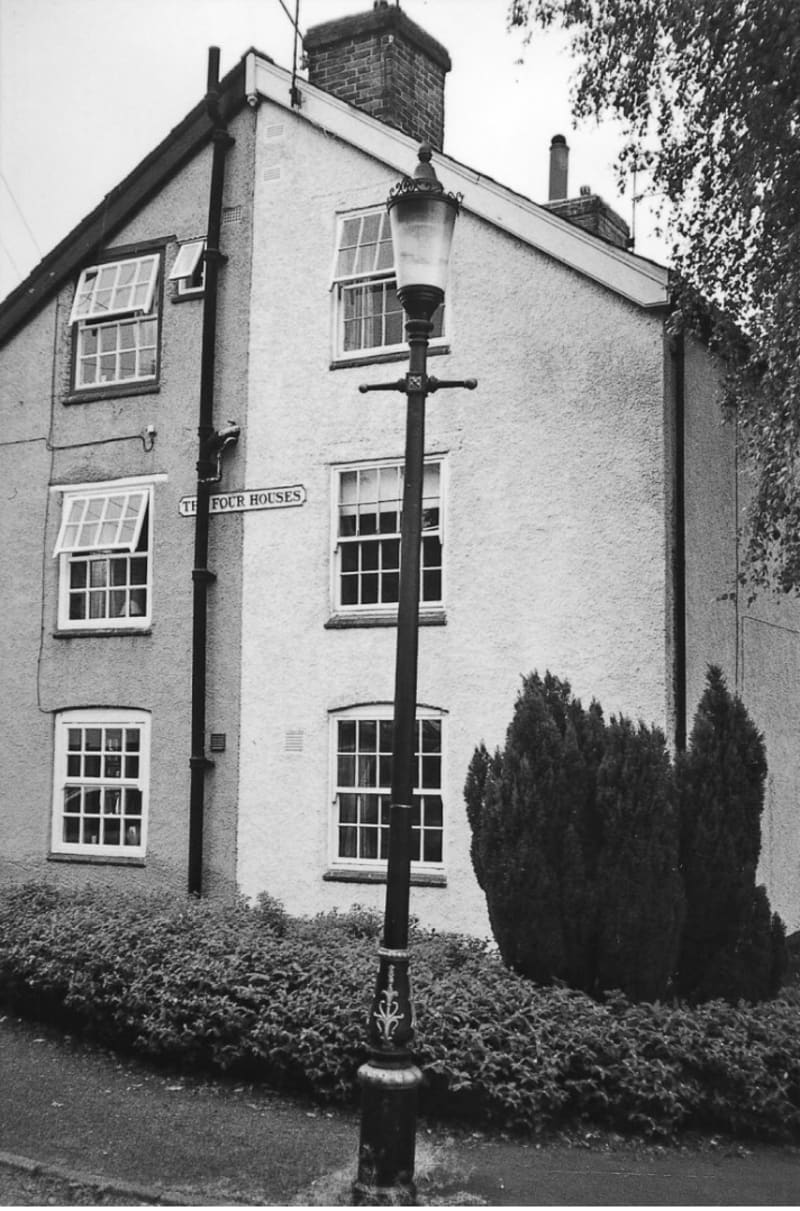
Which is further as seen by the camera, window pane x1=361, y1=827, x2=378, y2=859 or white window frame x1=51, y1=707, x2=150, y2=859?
white window frame x1=51, y1=707, x2=150, y2=859

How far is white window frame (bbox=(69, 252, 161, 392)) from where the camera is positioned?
51.9 feet

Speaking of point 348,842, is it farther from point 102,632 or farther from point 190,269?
point 190,269

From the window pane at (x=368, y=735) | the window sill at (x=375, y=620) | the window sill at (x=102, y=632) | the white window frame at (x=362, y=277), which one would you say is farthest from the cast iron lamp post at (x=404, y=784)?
the window sill at (x=102, y=632)

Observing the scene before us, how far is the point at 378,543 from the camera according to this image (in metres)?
14.2

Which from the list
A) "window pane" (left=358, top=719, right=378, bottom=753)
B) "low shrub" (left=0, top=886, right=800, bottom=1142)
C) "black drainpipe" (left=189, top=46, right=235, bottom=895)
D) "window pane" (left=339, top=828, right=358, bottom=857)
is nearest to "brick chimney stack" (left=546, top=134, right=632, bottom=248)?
"black drainpipe" (left=189, top=46, right=235, bottom=895)

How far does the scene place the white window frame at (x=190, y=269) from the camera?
50.6 ft

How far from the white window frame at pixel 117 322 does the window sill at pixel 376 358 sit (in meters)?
2.58

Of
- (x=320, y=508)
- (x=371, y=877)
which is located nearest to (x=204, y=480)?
(x=320, y=508)

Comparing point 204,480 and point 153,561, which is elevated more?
point 204,480

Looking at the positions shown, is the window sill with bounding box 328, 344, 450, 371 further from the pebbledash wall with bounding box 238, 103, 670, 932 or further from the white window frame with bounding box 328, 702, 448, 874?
the white window frame with bounding box 328, 702, 448, 874

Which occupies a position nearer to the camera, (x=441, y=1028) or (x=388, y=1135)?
(x=388, y=1135)

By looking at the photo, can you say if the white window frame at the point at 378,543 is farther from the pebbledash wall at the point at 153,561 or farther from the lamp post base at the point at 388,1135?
the lamp post base at the point at 388,1135

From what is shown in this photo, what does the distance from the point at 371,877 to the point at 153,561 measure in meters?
4.63

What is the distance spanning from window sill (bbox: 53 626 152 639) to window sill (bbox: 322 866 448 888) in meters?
3.66
